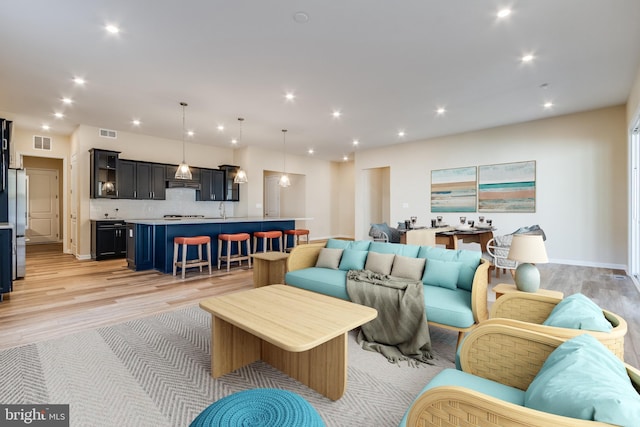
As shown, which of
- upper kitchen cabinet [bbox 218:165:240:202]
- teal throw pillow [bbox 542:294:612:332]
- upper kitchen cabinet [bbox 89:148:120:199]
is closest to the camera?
teal throw pillow [bbox 542:294:612:332]

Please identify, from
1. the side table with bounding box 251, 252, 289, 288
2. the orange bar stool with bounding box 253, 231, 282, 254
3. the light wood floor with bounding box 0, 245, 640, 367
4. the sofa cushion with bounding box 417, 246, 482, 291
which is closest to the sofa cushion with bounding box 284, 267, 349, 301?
the side table with bounding box 251, 252, 289, 288

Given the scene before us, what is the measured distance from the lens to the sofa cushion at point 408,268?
2954mm

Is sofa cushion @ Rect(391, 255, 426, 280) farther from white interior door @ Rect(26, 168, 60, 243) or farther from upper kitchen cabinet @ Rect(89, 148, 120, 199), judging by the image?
white interior door @ Rect(26, 168, 60, 243)

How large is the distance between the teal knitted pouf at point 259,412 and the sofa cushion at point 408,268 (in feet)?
6.38

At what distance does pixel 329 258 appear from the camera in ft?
11.7

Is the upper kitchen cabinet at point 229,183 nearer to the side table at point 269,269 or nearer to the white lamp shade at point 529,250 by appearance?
the side table at point 269,269

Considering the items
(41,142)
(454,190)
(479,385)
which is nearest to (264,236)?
(454,190)

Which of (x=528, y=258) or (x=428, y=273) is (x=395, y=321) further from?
(x=528, y=258)

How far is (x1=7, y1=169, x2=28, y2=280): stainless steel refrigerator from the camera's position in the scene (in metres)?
4.64

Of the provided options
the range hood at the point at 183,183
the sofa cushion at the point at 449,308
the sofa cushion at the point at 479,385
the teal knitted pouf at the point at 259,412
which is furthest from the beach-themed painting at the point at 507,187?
the range hood at the point at 183,183

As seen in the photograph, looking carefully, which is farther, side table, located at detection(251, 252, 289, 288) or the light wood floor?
side table, located at detection(251, 252, 289, 288)

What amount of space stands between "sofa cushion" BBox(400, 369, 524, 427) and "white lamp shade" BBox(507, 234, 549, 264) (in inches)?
51.5

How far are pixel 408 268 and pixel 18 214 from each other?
6.03 meters

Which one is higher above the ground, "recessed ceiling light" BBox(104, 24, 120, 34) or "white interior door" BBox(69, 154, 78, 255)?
"recessed ceiling light" BBox(104, 24, 120, 34)
